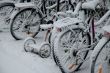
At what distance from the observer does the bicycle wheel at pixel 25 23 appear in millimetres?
6009

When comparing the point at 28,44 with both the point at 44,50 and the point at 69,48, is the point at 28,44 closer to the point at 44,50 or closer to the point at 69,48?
the point at 44,50

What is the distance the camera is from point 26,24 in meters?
6.18

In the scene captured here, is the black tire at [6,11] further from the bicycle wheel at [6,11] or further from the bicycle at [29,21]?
the bicycle at [29,21]

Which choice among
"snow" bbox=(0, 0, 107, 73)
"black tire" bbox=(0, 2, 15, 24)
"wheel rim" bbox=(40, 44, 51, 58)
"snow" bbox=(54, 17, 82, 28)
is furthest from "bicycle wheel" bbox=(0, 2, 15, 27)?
"snow" bbox=(54, 17, 82, 28)

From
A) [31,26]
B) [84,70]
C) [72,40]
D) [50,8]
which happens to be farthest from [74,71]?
[50,8]

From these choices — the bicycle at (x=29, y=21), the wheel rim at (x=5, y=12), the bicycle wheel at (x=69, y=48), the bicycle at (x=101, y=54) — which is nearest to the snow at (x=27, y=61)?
the bicycle wheel at (x=69, y=48)

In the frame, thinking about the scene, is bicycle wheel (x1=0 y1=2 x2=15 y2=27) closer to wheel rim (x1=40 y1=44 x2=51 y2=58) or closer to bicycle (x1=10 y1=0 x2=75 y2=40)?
bicycle (x1=10 y1=0 x2=75 y2=40)

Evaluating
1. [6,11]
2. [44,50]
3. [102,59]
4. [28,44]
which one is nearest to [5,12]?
[6,11]

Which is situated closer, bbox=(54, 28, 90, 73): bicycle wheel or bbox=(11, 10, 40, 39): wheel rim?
bbox=(54, 28, 90, 73): bicycle wheel

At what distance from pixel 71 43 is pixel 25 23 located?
6.69ft

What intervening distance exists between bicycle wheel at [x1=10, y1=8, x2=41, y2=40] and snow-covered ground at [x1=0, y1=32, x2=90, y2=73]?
44 cm

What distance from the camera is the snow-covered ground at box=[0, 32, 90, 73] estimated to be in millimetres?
4656

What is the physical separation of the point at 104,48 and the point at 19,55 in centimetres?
208

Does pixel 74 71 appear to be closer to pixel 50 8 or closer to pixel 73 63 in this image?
pixel 73 63
